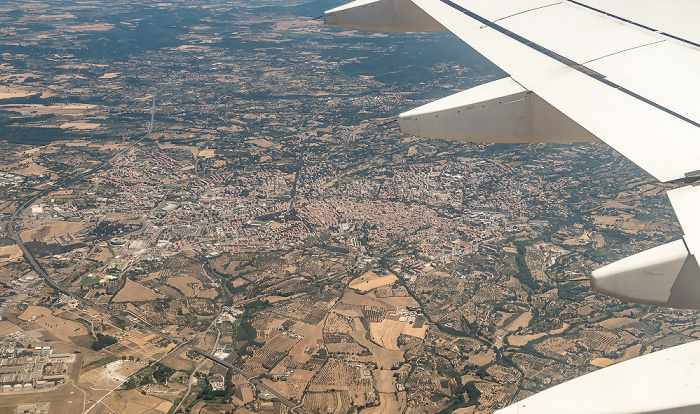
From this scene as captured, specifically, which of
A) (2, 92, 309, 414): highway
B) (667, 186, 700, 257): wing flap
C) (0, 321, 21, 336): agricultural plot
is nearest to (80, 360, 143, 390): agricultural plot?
(2, 92, 309, 414): highway

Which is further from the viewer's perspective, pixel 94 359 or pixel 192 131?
pixel 192 131

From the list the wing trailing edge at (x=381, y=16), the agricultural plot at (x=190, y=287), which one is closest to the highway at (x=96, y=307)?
the agricultural plot at (x=190, y=287)

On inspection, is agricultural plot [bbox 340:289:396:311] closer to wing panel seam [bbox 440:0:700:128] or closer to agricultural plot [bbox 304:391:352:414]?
agricultural plot [bbox 304:391:352:414]

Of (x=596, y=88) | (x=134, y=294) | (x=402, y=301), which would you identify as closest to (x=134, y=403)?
(x=134, y=294)

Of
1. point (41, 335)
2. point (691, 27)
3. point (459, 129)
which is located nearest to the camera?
point (459, 129)

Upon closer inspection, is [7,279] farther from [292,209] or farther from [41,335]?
[292,209]

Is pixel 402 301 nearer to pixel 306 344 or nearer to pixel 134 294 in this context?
pixel 306 344

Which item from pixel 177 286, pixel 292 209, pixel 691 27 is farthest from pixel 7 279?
pixel 691 27
